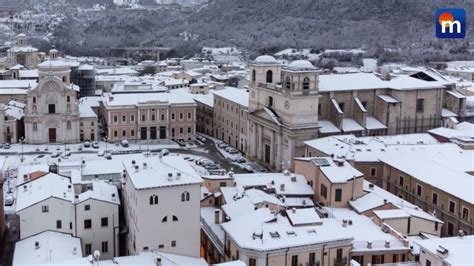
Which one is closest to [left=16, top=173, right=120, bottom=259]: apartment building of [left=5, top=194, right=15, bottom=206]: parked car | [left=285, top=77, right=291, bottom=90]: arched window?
[left=5, top=194, right=15, bottom=206]: parked car

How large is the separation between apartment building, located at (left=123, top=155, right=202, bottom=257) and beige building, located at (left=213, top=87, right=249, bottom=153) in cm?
3313

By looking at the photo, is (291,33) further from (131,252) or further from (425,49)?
(131,252)

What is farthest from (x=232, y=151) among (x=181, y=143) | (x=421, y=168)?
(x=421, y=168)

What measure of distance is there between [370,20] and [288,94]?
13032cm

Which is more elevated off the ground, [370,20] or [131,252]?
[370,20]

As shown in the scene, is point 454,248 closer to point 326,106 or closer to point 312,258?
point 312,258

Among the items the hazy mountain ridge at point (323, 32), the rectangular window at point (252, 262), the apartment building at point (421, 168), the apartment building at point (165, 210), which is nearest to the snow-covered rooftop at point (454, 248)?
the rectangular window at point (252, 262)

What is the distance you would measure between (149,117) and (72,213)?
1476 inches

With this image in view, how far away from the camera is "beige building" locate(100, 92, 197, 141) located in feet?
232

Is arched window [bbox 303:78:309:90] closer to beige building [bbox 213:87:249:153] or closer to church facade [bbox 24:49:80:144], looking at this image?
beige building [bbox 213:87:249:153]

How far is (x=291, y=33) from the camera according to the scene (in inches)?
7160

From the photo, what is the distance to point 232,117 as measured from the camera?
6969 cm

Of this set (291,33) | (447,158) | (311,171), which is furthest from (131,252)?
(291,33)

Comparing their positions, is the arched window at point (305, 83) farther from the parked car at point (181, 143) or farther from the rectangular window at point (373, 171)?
the parked car at point (181, 143)
